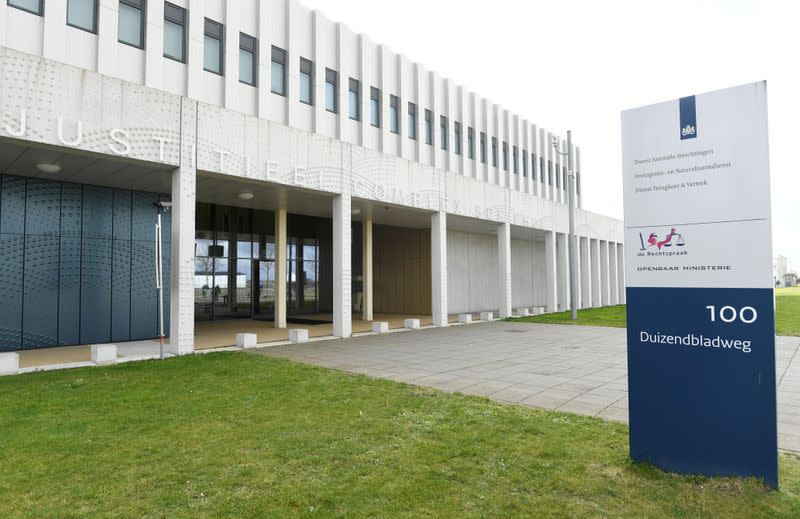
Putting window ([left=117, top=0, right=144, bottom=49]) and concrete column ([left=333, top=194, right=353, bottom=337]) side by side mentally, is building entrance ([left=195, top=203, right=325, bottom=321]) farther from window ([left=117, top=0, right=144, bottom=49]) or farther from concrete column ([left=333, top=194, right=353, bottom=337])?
window ([left=117, top=0, right=144, bottom=49])

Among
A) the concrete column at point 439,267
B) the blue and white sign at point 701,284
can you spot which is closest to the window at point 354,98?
the concrete column at point 439,267

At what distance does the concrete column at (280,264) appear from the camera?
20.3 meters

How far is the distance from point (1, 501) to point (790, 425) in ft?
28.3

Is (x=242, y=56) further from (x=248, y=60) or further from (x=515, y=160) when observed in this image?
(x=515, y=160)

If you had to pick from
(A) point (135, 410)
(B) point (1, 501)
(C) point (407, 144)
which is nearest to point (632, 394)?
(B) point (1, 501)

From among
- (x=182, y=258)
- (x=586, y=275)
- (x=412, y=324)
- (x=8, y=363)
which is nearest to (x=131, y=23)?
(x=182, y=258)

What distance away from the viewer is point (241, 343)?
1443 cm

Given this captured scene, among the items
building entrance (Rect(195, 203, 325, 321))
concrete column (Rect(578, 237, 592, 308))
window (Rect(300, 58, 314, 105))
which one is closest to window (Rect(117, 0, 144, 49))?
window (Rect(300, 58, 314, 105))

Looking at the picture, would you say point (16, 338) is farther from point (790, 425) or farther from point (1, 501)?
point (790, 425)

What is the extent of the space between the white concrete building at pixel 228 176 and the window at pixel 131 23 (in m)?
0.07

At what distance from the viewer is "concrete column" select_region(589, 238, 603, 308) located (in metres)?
37.3

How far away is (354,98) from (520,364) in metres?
18.7

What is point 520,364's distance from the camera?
38.0ft

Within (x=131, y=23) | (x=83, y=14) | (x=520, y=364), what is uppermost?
(x=131, y=23)
